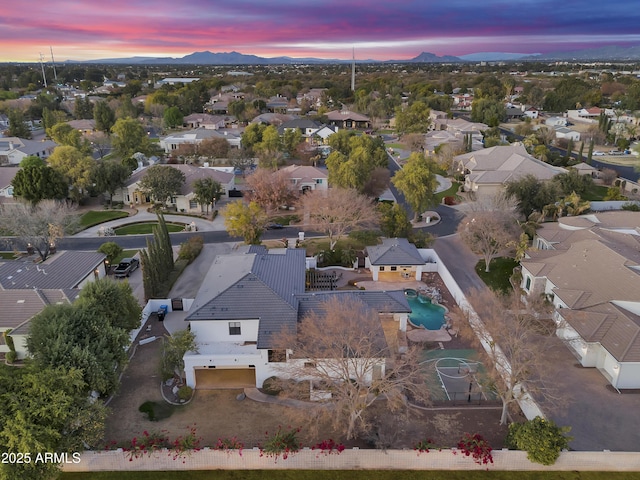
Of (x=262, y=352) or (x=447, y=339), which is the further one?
(x=447, y=339)

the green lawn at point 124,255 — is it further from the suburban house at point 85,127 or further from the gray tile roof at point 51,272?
the suburban house at point 85,127

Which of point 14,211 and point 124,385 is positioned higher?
point 14,211

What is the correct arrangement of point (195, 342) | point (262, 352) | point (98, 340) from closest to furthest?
point (98, 340), point (262, 352), point (195, 342)

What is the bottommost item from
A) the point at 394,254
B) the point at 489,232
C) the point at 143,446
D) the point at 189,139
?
the point at 143,446

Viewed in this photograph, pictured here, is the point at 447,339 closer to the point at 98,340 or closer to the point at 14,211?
the point at 98,340

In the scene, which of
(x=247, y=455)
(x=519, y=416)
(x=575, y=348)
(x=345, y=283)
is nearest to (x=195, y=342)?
(x=247, y=455)

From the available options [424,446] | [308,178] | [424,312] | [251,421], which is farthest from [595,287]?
[308,178]

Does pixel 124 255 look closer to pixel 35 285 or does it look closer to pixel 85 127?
pixel 35 285

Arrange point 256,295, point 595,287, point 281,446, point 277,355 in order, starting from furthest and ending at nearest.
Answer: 1. point 595,287
2. point 256,295
3. point 277,355
4. point 281,446
